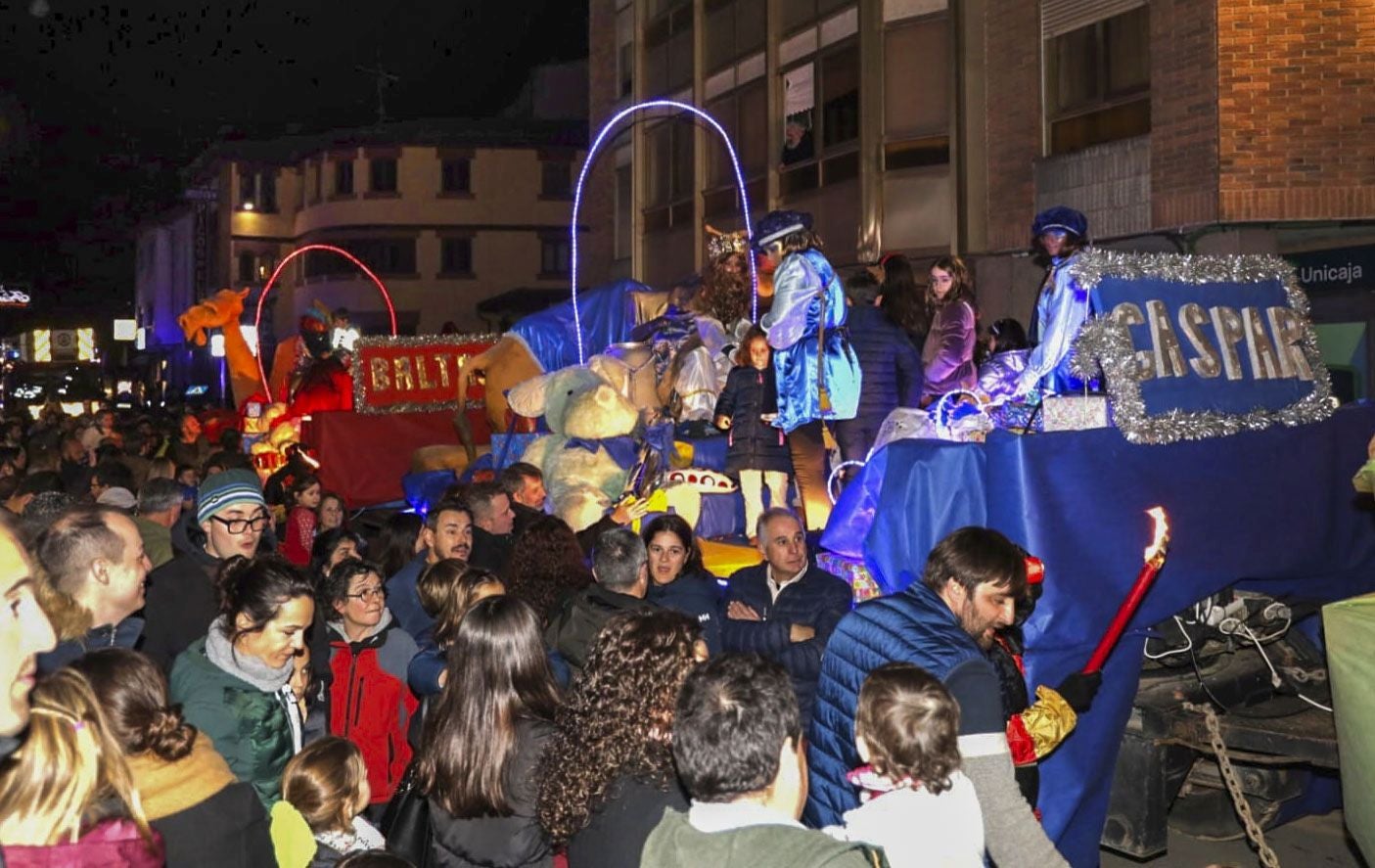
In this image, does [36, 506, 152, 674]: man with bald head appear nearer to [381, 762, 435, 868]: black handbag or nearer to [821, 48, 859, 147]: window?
[381, 762, 435, 868]: black handbag

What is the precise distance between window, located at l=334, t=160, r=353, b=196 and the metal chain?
2093 inches

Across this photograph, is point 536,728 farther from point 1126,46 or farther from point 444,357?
point 1126,46

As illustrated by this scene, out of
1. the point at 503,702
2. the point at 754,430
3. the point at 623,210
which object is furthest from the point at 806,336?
the point at 623,210

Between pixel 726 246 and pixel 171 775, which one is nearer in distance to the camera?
pixel 171 775

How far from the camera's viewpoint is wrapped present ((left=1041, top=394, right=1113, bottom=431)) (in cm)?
686

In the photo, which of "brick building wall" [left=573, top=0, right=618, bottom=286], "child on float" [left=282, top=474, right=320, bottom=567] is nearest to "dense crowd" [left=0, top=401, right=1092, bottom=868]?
"child on float" [left=282, top=474, right=320, bottom=567]

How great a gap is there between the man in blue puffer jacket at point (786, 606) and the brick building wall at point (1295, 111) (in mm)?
10645

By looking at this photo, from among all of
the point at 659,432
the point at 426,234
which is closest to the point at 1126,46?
the point at 659,432

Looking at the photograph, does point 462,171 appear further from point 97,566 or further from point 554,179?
point 97,566

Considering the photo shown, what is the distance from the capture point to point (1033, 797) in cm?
541

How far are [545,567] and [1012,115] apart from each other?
1430 centimetres

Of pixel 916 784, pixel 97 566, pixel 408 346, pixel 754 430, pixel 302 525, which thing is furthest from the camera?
pixel 408 346

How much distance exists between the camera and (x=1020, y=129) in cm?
1902

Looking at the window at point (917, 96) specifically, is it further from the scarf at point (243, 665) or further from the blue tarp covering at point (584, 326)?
the scarf at point (243, 665)
